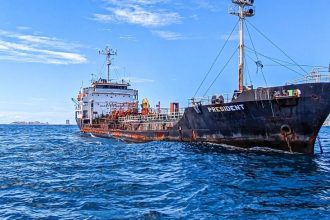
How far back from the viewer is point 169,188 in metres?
11.1

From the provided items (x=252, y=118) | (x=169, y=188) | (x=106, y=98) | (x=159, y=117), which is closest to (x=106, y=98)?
(x=106, y=98)

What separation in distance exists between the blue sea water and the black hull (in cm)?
167

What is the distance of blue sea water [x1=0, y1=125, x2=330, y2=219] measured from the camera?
27.9 ft

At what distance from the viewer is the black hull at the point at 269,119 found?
60.4 feet

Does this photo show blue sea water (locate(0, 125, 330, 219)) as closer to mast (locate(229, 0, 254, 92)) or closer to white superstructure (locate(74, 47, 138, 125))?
mast (locate(229, 0, 254, 92))

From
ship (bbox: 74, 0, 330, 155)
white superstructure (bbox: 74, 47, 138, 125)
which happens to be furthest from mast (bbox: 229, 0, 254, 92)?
white superstructure (bbox: 74, 47, 138, 125)

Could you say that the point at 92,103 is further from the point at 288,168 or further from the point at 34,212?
the point at 34,212

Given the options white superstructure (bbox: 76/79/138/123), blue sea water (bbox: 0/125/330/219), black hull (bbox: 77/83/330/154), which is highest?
white superstructure (bbox: 76/79/138/123)

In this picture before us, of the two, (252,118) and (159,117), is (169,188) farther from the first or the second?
(159,117)

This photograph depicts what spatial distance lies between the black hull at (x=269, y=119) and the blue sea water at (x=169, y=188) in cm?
167

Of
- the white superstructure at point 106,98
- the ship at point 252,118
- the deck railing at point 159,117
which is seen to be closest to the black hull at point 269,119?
the ship at point 252,118

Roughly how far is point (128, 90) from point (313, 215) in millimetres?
44498

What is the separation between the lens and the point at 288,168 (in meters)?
14.7

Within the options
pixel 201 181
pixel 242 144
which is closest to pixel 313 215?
pixel 201 181
